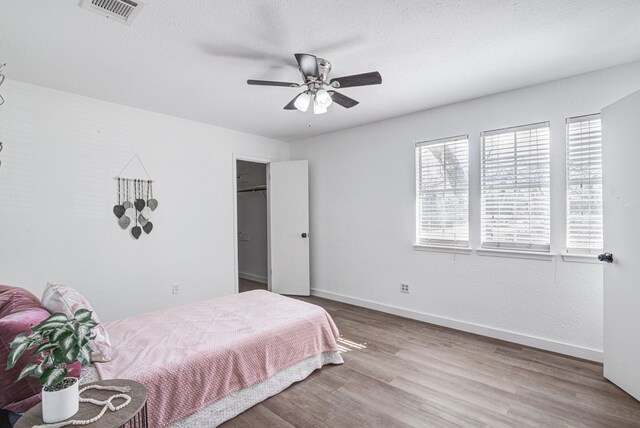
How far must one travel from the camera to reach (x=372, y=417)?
1.94 m

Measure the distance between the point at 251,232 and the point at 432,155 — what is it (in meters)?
4.02

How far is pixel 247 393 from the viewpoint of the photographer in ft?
6.64

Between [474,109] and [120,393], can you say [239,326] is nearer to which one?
[120,393]

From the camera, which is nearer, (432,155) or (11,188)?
(11,188)

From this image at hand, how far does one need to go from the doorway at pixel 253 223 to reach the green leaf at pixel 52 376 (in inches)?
181

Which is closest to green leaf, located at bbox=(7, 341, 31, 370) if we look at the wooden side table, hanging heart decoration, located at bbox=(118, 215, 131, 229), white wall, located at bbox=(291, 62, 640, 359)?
the wooden side table

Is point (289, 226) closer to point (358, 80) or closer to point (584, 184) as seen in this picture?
point (358, 80)

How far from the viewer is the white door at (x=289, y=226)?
15.8ft

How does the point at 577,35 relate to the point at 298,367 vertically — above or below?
above

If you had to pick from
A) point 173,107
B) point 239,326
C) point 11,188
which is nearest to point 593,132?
point 239,326

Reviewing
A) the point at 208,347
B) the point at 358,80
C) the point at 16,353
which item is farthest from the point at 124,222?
the point at 358,80

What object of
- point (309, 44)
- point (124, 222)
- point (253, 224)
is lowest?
point (253, 224)

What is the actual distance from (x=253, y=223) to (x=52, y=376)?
204 inches

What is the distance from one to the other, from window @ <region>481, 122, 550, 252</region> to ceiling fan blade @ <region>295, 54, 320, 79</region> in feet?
6.87
